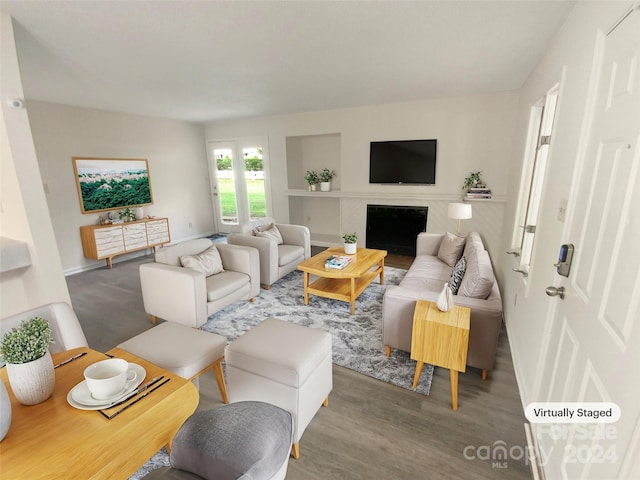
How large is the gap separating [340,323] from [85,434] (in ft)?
7.49

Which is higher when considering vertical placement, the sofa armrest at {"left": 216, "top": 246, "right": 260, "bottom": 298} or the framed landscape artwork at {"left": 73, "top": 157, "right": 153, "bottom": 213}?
the framed landscape artwork at {"left": 73, "top": 157, "right": 153, "bottom": 213}

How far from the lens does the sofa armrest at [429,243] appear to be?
392cm

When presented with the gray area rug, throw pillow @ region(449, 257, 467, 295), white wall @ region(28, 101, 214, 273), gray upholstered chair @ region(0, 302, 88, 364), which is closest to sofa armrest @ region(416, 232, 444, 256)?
the gray area rug

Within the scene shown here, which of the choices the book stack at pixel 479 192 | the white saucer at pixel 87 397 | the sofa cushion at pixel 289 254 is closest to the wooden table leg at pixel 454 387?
the white saucer at pixel 87 397

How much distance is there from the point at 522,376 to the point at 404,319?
Answer: 88cm

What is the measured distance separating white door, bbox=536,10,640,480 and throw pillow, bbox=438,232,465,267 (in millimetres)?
2013

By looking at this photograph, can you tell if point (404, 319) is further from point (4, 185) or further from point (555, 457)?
point (4, 185)

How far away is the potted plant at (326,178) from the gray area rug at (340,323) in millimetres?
2213

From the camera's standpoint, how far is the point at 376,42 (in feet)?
8.04

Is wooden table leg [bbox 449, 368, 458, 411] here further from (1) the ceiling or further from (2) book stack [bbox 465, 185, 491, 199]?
(2) book stack [bbox 465, 185, 491, 199]

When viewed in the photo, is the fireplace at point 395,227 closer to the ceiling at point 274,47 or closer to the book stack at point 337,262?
the ceiling at point 274,47

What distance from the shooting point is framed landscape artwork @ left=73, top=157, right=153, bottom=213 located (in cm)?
471

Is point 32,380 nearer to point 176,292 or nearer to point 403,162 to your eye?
point 176,292

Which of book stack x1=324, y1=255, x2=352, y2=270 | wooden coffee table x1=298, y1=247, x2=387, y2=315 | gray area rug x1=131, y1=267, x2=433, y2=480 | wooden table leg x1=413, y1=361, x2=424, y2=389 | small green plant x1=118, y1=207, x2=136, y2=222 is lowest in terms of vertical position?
gray area rug x1=131, y1=267, x2=433, y2=480
